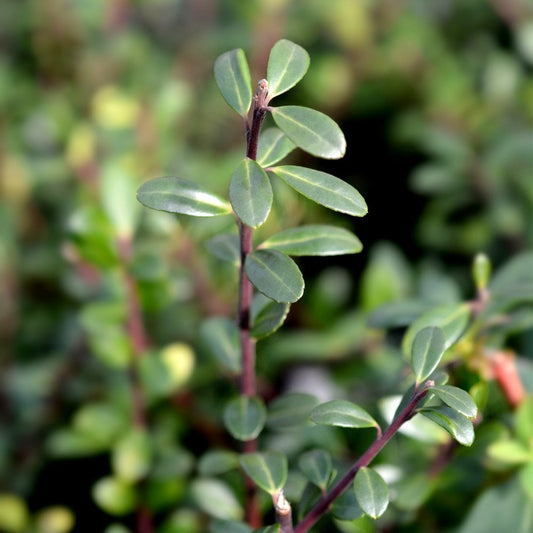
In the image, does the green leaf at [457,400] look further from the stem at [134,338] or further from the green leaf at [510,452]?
the stem at [134,338]

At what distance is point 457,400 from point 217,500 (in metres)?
0.34

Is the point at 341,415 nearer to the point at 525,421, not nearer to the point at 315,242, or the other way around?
the point at 315,242

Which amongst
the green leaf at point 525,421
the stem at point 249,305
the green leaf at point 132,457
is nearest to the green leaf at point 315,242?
the stem at point 249,305

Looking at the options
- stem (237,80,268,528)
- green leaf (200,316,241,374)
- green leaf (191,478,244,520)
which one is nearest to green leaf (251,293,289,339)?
stem (237,80,268,528)

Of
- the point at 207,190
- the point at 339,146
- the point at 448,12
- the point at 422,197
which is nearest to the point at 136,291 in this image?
the point at 207,190

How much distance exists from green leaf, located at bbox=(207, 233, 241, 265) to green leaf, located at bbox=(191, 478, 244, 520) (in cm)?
26

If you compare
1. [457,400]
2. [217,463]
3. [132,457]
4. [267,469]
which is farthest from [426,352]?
[132,457]

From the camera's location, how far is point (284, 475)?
56 centimetres

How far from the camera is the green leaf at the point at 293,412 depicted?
25.8 inches

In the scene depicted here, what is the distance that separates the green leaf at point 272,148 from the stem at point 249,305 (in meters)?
0.05

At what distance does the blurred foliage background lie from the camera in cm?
85

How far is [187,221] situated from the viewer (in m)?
1.04

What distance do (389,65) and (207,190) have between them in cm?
113

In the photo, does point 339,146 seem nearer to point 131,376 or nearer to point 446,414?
point 446,414
